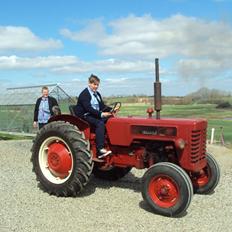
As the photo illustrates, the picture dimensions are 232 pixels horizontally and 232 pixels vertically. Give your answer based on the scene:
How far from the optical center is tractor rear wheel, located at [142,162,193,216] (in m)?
6.46

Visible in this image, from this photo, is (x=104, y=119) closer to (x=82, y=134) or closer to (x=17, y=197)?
(x=82, y=134)

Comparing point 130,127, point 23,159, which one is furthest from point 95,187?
point 23,159

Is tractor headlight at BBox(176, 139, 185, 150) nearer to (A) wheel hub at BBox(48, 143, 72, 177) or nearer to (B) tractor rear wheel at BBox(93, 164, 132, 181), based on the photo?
(A) wheel hub at BBox(48, 143, 72, 177)

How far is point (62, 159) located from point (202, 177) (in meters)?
2.31

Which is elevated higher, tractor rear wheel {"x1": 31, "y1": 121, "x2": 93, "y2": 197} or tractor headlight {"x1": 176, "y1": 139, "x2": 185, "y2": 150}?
tractor headlight {"x1": 176, "y1": 139, "x2": 185, "y2": 150}

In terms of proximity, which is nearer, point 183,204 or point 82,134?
point 183,204

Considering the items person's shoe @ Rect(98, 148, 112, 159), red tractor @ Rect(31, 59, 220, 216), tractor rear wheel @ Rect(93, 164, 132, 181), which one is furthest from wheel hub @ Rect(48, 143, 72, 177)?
tractor rear wheel @ Rect(93, 164, 132, 181)

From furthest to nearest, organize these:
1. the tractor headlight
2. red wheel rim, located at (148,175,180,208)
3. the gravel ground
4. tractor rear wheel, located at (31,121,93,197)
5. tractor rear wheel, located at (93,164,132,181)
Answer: tractor rear wheel, located at (93,164,132,181)
tractor rear wheel, located at (31,121,93,197)
the tractor headlight
red wheel rim, located at (148,175,180,208)
the gravel ground

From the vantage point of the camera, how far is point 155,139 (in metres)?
7.15

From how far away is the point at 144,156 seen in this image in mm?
7449

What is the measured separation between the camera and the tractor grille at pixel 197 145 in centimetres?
693

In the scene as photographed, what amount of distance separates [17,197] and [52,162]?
788 millimetres

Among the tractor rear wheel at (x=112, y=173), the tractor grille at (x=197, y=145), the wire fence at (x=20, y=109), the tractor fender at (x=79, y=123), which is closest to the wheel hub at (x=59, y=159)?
the tractor fender at (x=79, y=123)

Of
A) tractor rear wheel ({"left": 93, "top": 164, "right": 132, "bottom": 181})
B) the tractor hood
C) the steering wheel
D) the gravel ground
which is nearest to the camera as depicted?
the gravel ground
